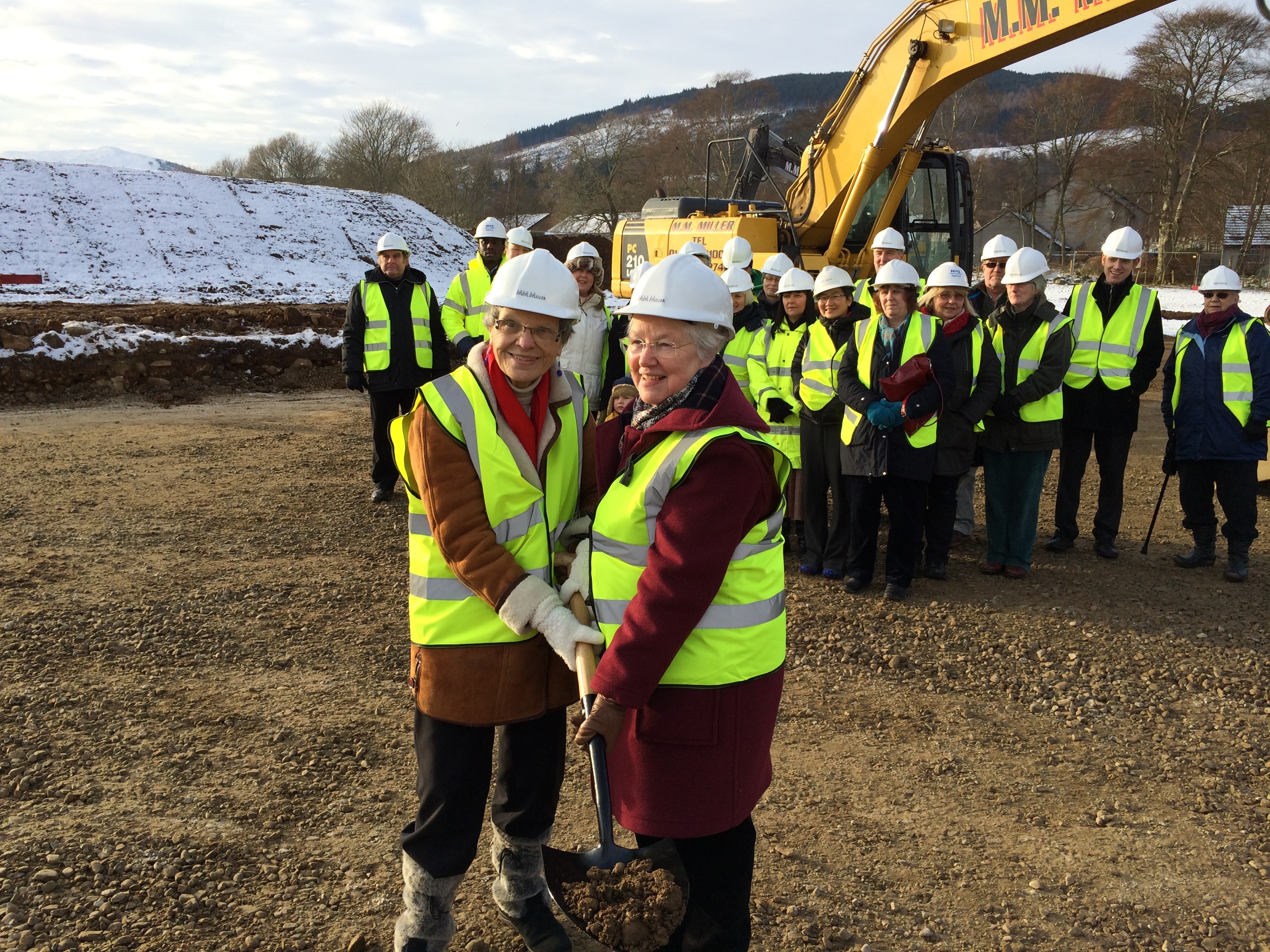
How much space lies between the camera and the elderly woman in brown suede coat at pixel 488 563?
7.58 ft

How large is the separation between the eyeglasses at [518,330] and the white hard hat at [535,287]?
4 centimetres

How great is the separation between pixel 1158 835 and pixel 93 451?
9199 millimetres

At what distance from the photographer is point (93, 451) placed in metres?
9.15

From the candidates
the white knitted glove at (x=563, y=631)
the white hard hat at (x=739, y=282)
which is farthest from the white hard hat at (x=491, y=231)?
the white knitted glove at (x=563, y=631)

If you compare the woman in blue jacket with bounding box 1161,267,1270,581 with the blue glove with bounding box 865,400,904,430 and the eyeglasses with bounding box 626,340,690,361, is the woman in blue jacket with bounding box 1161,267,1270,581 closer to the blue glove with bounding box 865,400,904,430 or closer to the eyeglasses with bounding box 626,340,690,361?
the blue glove with bounding box 865,400,904,430

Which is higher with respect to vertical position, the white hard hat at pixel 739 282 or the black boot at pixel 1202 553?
the white hard hat at pixel 739 282

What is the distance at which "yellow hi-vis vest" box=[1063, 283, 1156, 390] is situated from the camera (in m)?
6.28

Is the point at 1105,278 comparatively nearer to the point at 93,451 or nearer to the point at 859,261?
the point at 859,261

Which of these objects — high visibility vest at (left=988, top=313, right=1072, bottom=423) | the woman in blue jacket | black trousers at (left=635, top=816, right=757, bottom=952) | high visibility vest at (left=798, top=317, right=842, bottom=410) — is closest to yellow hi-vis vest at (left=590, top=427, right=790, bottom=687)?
black trousers at (left=635, top=816, right=757, bottom=952)

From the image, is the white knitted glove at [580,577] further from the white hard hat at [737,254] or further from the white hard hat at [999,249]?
the white hard hat at [737,254]

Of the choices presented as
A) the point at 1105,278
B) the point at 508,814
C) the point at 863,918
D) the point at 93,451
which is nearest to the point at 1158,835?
the point at 863,918

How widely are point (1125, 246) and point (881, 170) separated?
4282 mm

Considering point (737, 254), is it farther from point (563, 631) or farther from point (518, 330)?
point (563, 631)

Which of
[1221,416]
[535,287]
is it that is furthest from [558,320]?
[1221,416]
